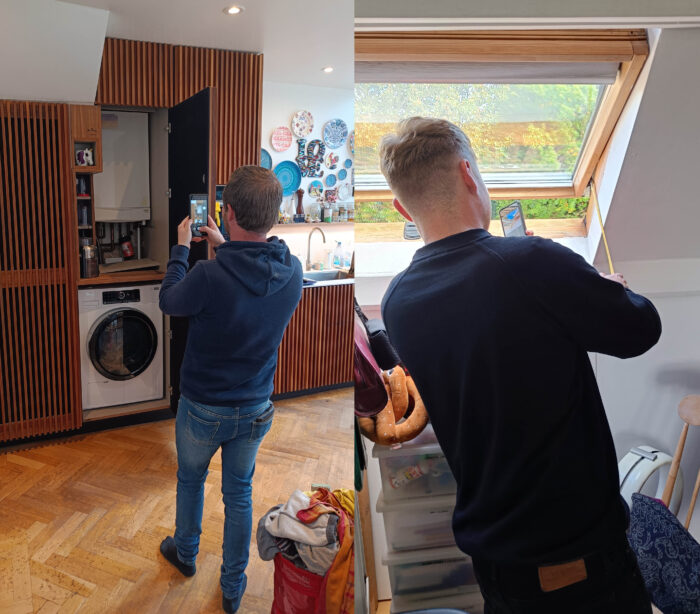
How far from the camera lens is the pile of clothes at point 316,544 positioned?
1303mm

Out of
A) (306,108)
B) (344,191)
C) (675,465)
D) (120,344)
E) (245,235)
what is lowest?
(120,344)

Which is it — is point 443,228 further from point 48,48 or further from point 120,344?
point 120,344

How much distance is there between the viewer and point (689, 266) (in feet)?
2.90

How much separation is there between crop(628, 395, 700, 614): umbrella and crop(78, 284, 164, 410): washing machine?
2.19 m

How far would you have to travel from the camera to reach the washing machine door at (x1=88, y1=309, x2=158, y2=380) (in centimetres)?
258

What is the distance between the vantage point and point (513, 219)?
792mm

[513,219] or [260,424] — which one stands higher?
[513,219]

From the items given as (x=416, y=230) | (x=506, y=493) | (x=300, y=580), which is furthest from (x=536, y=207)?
(x=300, y=580)

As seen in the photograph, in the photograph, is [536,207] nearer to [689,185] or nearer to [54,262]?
[689,185]

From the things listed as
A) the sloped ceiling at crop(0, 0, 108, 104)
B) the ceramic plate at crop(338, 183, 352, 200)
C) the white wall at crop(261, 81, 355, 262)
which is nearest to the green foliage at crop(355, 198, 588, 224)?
the white wall at crop(261, 81, 355, 262)

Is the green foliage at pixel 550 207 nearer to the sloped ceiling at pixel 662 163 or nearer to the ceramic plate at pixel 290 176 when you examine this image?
the sloped ceiling at pixel 662 163

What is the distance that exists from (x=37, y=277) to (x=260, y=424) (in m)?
1.39

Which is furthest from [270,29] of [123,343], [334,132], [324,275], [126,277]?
[123,343]

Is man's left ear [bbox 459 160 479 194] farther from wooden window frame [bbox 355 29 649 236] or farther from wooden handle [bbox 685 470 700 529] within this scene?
wooden handle [bbox 685 470 700 529]
